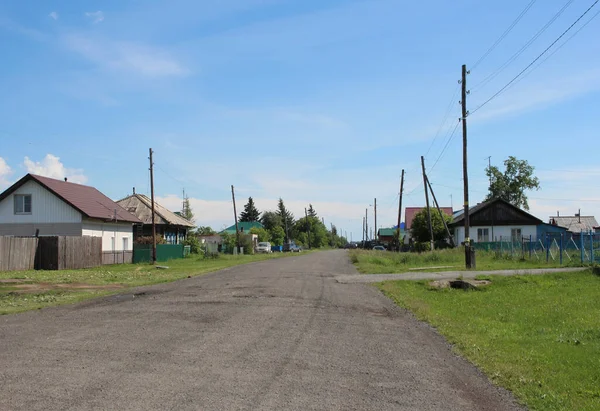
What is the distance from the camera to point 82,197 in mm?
43344

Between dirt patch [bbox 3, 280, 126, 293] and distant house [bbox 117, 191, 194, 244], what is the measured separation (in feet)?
109

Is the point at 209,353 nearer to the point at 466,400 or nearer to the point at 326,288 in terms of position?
the point at 466,400

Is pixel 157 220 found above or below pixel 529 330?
above

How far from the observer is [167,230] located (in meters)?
59.5

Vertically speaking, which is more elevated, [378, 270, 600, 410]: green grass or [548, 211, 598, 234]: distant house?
[548, 211, 598, 234]: distant house

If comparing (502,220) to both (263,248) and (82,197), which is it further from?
(82,197)

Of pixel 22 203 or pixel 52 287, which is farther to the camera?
pixel 22 203

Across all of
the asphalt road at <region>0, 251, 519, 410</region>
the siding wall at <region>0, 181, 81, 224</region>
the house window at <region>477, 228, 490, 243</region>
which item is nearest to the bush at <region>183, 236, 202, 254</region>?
the siding wall at <region>0, 181, 81, 224</region>

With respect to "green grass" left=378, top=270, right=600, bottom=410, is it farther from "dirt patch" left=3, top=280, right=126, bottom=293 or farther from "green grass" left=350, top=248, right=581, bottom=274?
"dirt patch" left=3, top=280, right=126, bottom=293

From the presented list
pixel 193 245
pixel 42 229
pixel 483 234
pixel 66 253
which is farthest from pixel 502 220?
pixel 42 229

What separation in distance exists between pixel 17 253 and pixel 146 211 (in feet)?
93.1

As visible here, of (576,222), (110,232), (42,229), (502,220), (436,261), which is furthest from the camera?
(576,222)

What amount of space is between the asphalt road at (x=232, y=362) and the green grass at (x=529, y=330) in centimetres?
43

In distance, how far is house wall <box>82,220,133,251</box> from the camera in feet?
136
